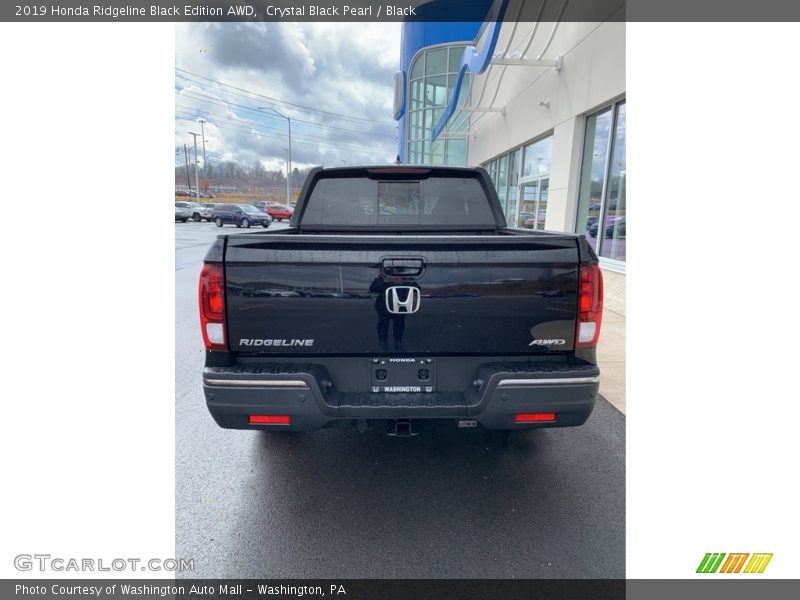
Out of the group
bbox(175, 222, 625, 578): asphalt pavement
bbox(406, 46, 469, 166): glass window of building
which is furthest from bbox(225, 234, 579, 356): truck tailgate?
bbox(406, 46, 469, 166): glass window of building

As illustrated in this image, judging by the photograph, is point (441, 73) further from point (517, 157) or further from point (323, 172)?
point (323, 172)

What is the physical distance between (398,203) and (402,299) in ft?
5.18

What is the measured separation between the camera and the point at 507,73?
12.5 metres

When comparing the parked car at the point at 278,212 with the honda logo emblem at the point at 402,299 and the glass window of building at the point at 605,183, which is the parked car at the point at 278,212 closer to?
the glass window of building at the point at 605,183

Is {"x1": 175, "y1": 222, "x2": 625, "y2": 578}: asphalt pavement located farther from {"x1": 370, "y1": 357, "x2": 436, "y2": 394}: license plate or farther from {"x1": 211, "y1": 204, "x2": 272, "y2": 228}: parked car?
{"x1": 211, "y1": 204, "x2": 272, "y2": 228}: parked car

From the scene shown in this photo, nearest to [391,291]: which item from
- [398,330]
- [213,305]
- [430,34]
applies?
[398,330]

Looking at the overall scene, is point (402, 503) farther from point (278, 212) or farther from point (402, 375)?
point (278, 212)

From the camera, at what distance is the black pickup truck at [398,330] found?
2.19 metres

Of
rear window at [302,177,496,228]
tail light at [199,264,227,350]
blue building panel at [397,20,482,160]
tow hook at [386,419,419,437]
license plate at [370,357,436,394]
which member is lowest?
tow hook at [386,419,419,437]

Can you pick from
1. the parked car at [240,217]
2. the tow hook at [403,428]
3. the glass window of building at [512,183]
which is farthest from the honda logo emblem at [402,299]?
the parked car at [240,217]
